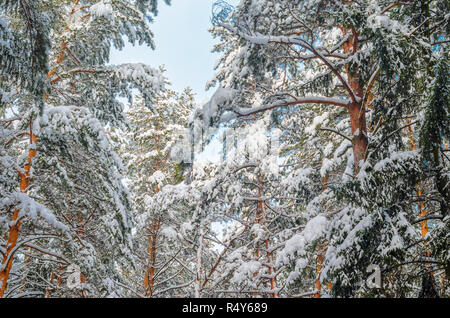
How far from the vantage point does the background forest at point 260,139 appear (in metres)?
3.07

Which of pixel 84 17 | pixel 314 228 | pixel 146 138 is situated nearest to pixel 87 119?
pixel 84 17

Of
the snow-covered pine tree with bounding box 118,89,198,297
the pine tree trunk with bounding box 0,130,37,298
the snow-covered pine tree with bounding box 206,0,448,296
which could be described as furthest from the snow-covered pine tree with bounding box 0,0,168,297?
the snow-covered pine tree with bounding box 118,89,198,297

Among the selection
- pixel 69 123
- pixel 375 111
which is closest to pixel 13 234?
pixel 69 123

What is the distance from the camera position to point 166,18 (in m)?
5.88

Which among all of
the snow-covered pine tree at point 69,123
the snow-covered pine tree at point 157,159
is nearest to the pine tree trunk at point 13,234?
the snow-covered pine tree at point 69,123

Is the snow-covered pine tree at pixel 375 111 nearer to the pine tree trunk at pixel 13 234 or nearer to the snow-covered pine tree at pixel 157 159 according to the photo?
the pine tree trunk at pixel 13 234

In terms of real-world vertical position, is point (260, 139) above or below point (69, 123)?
below

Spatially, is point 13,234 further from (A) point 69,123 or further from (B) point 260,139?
(B) point 260,139

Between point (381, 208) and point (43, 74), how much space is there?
400 cm

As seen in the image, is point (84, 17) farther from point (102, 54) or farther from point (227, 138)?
point (227, 138)

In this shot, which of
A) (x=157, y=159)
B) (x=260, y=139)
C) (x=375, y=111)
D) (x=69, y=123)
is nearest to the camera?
(x=375, y=111)

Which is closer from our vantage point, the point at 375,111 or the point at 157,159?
the point at 375,111

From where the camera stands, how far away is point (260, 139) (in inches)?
209

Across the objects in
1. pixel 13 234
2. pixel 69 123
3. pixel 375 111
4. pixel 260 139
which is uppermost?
pixel 69 123
